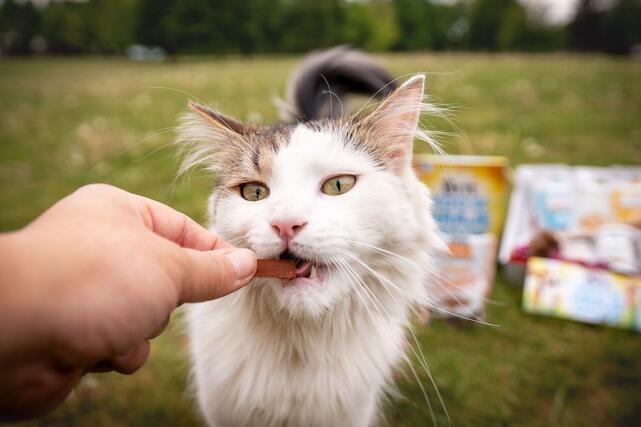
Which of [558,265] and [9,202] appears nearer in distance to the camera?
[558,265]

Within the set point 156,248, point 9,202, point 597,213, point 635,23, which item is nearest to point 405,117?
point 156,248

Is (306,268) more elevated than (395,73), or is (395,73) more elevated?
(395,73)

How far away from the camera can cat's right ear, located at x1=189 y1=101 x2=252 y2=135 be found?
1.25 metres

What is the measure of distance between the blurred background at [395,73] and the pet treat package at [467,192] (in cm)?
A: 28

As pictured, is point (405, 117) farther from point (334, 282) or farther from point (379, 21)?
point (379, 21)

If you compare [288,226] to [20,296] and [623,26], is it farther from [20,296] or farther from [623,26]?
[623,26]

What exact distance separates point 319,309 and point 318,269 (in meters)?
0.11

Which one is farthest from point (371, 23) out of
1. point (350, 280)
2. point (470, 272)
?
point (350, 280)

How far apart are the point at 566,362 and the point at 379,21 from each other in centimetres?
439

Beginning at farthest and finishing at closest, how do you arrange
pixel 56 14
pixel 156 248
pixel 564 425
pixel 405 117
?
pixel 56 14 → pixel 564 425 → pixel 405 117 → pixel 156 248

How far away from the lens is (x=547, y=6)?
4.42 metres

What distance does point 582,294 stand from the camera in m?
2.23

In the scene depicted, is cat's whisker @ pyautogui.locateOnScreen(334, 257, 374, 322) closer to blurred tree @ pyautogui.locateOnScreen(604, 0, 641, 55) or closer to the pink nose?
the pink nose

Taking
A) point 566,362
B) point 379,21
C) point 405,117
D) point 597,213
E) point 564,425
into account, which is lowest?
point 564,425
